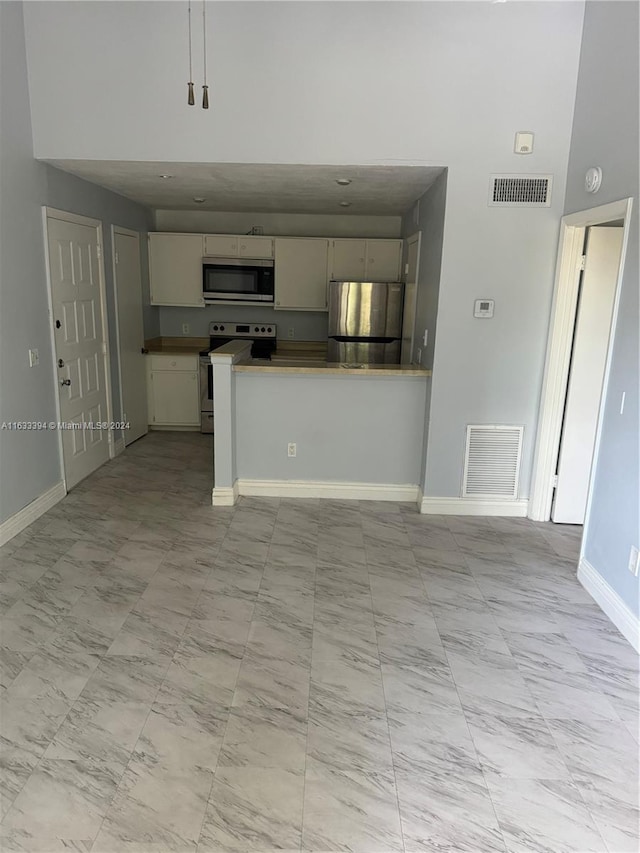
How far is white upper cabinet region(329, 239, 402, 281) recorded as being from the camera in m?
5.79

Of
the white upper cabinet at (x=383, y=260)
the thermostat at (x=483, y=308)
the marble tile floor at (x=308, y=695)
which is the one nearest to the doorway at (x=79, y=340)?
the marble tile floor at (x=308, y=695)

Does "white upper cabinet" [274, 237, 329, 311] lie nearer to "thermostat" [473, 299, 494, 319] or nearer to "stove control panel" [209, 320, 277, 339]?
"stove control panel" [209, 320, 277, 339]

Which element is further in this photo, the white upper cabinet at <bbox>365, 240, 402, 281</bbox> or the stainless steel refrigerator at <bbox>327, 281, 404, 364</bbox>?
the white upper cabinet at <bbox>365, 240, 402, 281</bbox>

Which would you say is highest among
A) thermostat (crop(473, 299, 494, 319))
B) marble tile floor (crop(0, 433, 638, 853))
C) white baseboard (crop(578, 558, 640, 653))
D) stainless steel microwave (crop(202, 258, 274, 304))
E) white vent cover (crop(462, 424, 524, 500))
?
stainless steel microwave (crop(202, 258, 274, 304))

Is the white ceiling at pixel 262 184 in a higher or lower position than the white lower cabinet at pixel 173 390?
higher

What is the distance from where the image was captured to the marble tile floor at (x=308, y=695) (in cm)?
170

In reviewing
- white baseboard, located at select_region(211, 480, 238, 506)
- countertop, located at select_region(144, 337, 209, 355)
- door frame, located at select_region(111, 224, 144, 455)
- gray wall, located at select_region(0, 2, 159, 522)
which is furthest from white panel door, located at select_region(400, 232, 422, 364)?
gray wall, located at select_region(0, 2, 159, 522)

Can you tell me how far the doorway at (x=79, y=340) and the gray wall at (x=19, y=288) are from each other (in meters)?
0.17

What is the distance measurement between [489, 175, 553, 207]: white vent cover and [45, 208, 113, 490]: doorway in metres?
3.01

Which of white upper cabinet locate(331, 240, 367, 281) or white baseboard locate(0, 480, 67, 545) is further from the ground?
white upper cabinet locate(331, 240, 367, 281)

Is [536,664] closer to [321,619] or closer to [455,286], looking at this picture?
[321,619]

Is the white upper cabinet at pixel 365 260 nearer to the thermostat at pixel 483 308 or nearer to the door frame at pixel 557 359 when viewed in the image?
the thermostat at pixel 483 308

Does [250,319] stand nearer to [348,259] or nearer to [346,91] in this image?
[348,259]

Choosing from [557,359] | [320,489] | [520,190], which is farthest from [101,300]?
[557,359]
